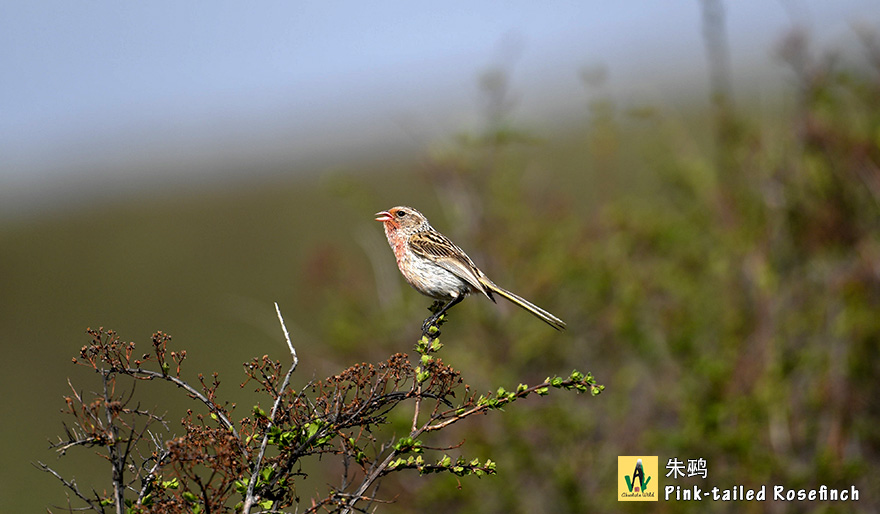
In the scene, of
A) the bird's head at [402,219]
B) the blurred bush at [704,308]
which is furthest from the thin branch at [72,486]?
the blurred bush at [704,308]

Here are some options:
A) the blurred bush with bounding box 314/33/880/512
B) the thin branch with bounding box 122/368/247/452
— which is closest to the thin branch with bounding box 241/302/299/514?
the thin branch with bounding box 122/368/247/452

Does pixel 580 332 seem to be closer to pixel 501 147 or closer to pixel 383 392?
pixel 501 147

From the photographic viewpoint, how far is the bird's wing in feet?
19.2

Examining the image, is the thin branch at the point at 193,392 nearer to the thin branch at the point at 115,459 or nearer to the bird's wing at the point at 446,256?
the thin branch at the point at 115,459

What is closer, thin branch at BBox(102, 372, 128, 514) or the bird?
thin branch at BBox(102, 372, 128, 514)

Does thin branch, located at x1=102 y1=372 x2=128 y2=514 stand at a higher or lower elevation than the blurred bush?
lower

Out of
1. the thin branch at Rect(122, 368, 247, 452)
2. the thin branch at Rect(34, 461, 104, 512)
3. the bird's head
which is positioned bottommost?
the thin branch at Rect(34, 461, 104, 512)

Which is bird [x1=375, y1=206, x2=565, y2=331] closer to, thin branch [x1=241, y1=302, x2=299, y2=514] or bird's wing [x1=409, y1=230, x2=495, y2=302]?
bird's wing [x1=409, y1=230, x2=495, y2=302]

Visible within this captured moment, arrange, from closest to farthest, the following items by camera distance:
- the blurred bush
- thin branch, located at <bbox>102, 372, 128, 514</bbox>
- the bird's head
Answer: thin branch, located at <bbox>102, 372, 128, 514</bbox> < the bird's head < the blurred bush

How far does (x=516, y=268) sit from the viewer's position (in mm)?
10305

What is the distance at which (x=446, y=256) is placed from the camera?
237 inches

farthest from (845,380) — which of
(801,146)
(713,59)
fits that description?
(713,59)

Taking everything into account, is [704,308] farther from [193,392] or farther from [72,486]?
[72,486]

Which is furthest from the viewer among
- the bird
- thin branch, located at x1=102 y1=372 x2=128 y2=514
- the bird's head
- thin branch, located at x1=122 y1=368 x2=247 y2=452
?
the bird's head
